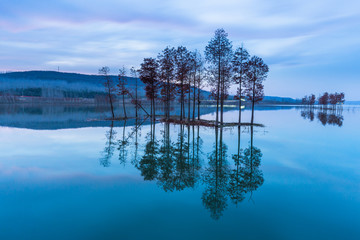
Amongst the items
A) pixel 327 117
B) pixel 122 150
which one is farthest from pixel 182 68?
pixel 327 117

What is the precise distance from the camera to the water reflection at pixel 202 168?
12836 millimetres

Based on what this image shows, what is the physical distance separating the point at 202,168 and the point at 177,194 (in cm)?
513

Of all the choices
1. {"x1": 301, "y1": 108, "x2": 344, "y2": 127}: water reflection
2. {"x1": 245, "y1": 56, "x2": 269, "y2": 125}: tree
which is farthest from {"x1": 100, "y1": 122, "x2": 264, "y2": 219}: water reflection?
{"x1": 301, "y1": 108, "x2": 344, "y2": 127}: water reflection

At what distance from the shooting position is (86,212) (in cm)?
1048

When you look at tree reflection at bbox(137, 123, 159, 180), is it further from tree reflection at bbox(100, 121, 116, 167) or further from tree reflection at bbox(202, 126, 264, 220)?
tree reflection at bbox(202, 126, 264, 220)

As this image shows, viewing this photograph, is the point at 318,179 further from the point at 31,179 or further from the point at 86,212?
the point at 31,179

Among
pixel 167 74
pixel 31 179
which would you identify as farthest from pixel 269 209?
pixel 167 74

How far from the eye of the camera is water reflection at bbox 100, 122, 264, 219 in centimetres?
1284

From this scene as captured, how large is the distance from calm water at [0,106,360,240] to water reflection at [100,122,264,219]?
0.23 feet

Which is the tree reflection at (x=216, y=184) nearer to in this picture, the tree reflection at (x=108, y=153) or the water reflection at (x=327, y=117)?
the tree reflection at (x=108, y=153)

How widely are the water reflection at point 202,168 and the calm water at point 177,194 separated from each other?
69 millimetres

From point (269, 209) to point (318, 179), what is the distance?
7.00 m

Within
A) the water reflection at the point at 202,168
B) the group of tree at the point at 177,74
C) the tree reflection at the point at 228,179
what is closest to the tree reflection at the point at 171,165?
the water reflection at the point at 202,168

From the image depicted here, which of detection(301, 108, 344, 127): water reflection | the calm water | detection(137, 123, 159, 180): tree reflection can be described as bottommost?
the calm water
